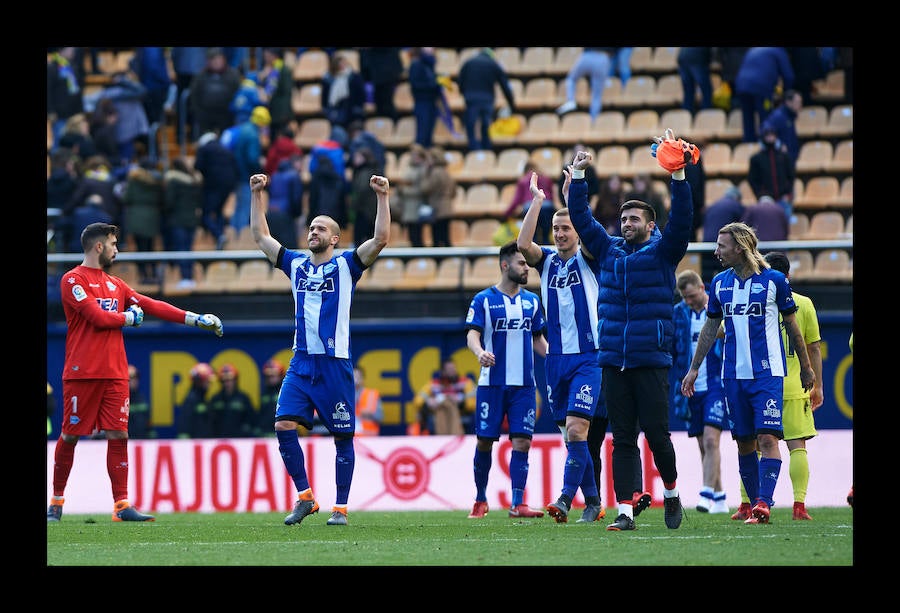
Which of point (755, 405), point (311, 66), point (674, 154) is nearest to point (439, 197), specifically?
point (311, 66)

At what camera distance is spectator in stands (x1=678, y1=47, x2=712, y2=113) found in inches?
896

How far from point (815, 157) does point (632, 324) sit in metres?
13.2

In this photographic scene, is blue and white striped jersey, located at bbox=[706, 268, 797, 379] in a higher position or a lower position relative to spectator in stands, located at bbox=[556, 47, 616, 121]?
lower

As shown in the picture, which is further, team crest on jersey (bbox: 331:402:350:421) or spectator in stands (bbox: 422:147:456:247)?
spectator in stands (bbox: 422:147:456:247)

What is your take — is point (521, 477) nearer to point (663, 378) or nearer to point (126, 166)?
point (663, 378)

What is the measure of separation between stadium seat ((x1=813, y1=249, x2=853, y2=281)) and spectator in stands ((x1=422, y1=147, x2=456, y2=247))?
208 inches

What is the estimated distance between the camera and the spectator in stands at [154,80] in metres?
24.4

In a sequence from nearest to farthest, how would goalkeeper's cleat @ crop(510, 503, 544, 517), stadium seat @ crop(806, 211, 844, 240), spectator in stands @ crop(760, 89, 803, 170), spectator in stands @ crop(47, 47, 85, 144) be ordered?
goalkeeper's cleat @ crop(510, 503, 544, 517) → stadium seat @ crop(806, 211, 844, 240) → spectator in stands @ crop(760, 89, 803, 170) → spectator in stands @ crop(47, 47, 85, 144)

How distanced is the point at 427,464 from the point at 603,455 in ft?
6.39

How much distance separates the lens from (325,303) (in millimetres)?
11023

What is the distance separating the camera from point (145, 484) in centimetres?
1638

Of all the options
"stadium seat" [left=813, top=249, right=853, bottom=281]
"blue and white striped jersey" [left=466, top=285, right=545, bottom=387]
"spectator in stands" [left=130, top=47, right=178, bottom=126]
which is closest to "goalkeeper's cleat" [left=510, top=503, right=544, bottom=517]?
"blue and white striped jersey" [left=466, top=285, right=545, bottom=387]

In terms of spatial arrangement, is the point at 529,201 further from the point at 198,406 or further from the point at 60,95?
the point at 60,95

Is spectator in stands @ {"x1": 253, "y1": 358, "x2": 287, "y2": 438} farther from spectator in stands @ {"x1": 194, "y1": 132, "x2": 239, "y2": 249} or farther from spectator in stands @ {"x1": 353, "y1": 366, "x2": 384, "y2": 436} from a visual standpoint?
spectator in stands @ {"x1": 194, "y1": 132, "x2": 239, "y2": 249}
